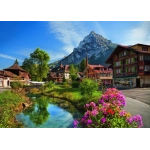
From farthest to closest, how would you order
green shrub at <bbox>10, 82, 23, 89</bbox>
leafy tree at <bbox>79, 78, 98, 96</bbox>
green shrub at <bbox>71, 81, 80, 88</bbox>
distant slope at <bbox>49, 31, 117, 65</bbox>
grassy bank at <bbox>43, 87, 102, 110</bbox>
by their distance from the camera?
grassy bank at <bbox>43, 87, 102, 110</bbox>, leafy tree at <bbox>79, 78, 98, 96</bbox>, green shrub at <bbox>71, 81, 80, 88</bbox>, green shrub at <bbox>10, 82, 23, 89</bbox>, distant slope at <bbox>49, 31, 117, 65</bbox>

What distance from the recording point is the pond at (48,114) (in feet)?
17.0

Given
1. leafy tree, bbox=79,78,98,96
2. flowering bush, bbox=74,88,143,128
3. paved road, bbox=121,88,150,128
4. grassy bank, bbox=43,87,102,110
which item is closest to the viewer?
flowering bush, bbox=74,88,143,128

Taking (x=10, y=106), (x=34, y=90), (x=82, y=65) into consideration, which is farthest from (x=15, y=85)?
(x=82, y=65)

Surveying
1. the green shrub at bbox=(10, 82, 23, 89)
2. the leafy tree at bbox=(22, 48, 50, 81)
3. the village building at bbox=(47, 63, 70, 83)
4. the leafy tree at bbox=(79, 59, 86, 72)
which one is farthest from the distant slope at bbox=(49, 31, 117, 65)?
the green shrub at bbox=(10, 82, 23, 89)

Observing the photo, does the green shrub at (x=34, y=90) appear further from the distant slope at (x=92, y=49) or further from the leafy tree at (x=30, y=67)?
the distant slope at (x=92, y=49)

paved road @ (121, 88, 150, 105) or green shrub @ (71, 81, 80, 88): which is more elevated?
green shrub @ (71, 81, 80, 88)

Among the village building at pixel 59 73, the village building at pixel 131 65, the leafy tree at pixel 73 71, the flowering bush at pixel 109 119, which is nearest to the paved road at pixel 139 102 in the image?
the village building at pixel 131 65

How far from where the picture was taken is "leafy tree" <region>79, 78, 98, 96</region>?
5.80 metres

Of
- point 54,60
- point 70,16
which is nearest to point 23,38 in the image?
point 54,60

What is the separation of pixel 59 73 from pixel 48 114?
1185mm

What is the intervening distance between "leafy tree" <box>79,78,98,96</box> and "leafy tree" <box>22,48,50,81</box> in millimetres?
1131

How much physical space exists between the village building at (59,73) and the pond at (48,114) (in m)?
0.90

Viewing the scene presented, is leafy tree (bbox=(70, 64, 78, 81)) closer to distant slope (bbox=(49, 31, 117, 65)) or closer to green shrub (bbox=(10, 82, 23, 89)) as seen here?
distant slope (bbox=(49, 31, 117, 65))
